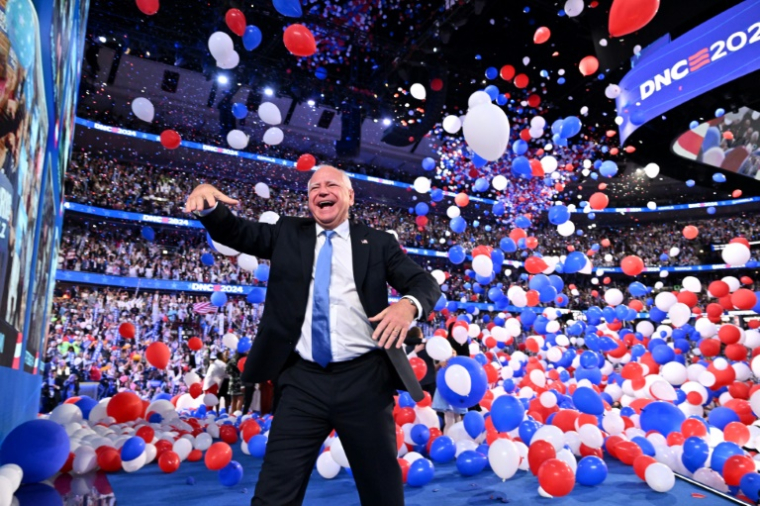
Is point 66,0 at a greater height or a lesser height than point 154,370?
greater

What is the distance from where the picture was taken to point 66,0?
3.72m

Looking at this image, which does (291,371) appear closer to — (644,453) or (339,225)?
(339,225)

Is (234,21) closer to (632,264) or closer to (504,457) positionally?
(504,457)

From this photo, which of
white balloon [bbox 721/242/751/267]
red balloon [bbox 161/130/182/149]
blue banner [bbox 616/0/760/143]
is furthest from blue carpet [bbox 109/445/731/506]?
white balloon [bbox 721/242/751/267]

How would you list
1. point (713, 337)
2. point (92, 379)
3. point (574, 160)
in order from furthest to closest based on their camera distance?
point (574, 160) < point (92, 379) < point (713, 337)

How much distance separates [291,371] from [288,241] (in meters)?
0.47

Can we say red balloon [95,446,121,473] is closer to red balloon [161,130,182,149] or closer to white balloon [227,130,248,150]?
red balloon [161,130,182,149]

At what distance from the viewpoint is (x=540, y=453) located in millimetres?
3641

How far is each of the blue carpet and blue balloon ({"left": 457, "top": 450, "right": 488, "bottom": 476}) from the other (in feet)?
0.19

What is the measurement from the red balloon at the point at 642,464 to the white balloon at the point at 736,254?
4.11 meters

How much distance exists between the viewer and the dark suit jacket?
1779 mm

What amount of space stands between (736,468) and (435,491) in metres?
2.02

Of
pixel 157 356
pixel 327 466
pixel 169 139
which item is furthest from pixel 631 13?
pixel 157 356

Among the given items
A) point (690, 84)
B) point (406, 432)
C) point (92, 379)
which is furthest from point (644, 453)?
point (92, 379)
